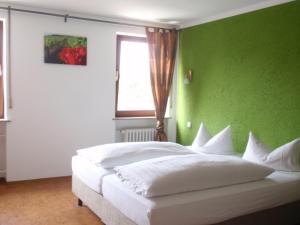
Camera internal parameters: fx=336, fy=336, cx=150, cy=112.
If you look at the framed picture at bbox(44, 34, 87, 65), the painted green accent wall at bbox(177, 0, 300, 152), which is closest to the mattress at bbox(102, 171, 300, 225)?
the painted green accent wall at bbox(177, 0, 300, 152)

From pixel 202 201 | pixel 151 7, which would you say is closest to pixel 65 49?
pixel 151 7

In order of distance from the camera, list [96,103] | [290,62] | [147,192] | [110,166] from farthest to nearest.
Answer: [96,103]
[290,62]
[110,166]
[147,192]

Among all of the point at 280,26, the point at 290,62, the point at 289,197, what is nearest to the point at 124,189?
the point at 289,197

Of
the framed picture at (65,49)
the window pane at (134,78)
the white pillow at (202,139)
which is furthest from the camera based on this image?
the window pane at (134,78)

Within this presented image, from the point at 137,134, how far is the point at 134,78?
34.7 inches

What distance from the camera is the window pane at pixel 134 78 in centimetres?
518

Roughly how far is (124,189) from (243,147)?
82.0 inches

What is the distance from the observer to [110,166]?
322 cm

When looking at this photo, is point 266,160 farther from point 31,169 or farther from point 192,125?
point 31,169

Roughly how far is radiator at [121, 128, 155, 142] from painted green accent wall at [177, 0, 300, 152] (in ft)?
1.80

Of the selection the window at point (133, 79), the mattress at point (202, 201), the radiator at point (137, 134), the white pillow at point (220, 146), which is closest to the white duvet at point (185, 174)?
the mattress at point (202, 201)

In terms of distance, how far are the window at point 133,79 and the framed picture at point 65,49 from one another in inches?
24.4

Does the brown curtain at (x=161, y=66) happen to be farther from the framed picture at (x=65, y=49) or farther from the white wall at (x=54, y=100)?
the framed picture at (x=65, y=49)

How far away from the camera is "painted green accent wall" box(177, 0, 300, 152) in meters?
3.63
